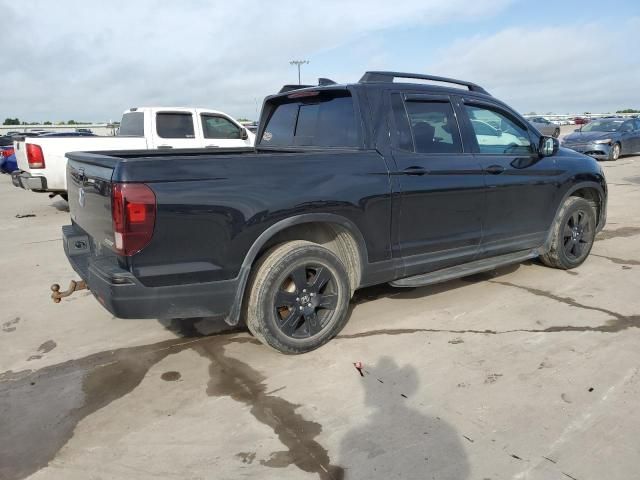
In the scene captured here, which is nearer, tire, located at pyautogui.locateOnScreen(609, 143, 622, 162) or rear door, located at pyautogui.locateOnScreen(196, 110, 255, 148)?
rear door, located at pyautogui.locateOnScreen(196, 110, 255, 148)

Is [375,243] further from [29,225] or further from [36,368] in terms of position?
[29,225]

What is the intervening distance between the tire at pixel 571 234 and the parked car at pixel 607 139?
44.6 feet

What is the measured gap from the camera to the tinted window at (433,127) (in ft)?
13.5

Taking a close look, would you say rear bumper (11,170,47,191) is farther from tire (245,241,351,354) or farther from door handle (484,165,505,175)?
door handle (484,165,505,175)

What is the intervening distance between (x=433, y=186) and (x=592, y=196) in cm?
271

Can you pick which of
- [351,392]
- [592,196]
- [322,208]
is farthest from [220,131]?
[351,392]

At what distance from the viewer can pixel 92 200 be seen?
3322 mm

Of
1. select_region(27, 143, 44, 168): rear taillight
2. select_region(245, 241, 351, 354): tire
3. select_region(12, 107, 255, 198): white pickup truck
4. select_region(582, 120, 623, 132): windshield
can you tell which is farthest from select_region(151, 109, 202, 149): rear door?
select_region(582, 120, 623, 132): windshield

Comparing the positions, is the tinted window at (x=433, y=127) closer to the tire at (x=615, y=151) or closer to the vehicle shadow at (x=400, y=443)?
the vehicle shadow at (x=400, y=443)

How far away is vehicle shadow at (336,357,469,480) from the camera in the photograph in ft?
7.95

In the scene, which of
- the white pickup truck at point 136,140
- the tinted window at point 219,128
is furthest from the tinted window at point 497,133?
the tinted window at point 219,128

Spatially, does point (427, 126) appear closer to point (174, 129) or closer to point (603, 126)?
point (174, 129)

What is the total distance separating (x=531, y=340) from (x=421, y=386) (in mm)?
1154

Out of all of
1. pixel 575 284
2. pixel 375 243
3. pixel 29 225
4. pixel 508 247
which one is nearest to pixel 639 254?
pixel 575 284
